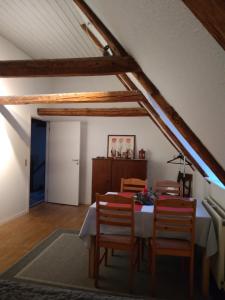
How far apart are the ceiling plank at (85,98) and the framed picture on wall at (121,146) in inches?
78.4

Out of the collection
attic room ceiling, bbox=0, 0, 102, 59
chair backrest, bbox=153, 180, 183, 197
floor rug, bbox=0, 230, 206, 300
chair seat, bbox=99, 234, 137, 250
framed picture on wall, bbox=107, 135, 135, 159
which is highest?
attic room ceiling, bbox=0, 0, 102, 59

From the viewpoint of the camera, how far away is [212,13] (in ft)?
1.96

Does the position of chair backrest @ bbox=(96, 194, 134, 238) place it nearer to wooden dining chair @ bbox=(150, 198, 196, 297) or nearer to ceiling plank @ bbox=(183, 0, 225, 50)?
wooden dining chair @ bbox=(150, 198, 196, 297)

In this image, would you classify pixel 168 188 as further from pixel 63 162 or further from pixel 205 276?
pixel 63 162

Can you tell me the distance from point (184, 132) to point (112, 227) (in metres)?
1.29

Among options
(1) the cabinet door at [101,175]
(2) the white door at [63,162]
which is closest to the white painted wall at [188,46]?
(1) the cabinet door at [101,175]

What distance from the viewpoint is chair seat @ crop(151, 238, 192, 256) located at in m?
2.42

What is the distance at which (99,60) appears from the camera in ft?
8.37

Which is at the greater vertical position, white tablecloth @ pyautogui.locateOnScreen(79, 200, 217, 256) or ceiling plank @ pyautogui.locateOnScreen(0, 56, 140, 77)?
ceiling plank @ pyautogui.locateOnScreen(0, 56, 140, 77)

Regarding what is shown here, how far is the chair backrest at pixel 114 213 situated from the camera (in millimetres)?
2477

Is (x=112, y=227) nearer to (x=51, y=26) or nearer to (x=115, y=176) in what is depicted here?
(x=115, y=176)

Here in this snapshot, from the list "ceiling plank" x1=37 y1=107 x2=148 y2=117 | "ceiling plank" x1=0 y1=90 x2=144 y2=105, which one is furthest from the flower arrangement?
"ceiling plank" x1=37 y1=107 x2=148 y2=117

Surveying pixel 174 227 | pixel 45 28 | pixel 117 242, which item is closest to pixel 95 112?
pixel 45 28

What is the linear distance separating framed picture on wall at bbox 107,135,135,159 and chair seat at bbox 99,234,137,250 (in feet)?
10.8
